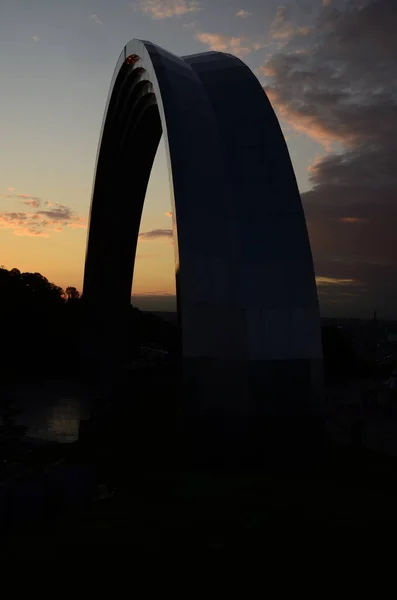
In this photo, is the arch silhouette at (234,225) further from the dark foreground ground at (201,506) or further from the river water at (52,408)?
the river water at (52,408)

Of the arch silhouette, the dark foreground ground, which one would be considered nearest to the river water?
the dark foreground ground

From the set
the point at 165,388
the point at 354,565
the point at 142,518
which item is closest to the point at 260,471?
the point at 142,518

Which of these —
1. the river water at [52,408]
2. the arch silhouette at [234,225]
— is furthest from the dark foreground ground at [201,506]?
the river water at [52,408]

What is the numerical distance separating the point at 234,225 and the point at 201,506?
221 inches

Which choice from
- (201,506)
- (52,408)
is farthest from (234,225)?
(52,408)

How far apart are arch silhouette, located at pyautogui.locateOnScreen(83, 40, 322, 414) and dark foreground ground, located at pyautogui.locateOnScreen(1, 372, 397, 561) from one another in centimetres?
208

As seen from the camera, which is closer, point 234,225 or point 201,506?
point 201,506

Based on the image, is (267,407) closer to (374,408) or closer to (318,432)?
(318,432)

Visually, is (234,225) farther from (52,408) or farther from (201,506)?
(52,408)

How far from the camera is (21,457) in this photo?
39.8ft

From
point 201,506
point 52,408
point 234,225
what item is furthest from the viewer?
point 52,408

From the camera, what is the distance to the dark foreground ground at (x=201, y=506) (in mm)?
7672

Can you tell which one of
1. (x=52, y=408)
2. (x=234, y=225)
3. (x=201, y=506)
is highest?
(x=234, y=225)

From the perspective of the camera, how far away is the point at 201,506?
9.01m
